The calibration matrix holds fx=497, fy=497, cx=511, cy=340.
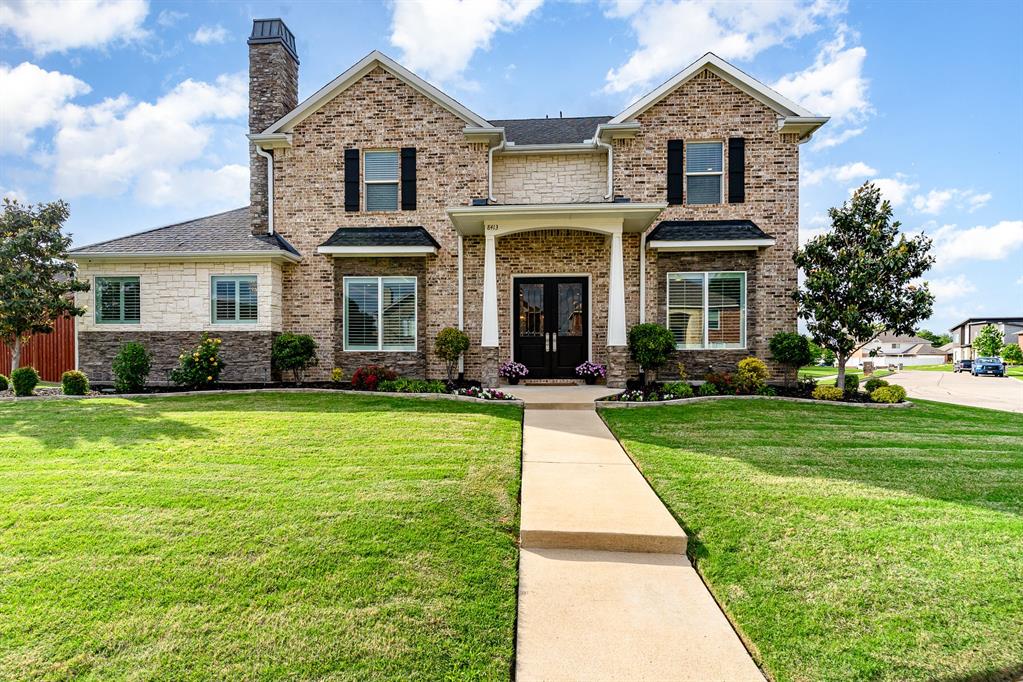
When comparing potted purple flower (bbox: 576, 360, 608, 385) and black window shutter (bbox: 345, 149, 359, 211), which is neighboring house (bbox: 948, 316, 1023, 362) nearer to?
potted purple flower (bbox: 576, 360, 608, 385)

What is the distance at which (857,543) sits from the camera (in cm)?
358

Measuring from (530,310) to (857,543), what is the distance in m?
9.49

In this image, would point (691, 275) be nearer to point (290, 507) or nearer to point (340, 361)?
point (340, 361)

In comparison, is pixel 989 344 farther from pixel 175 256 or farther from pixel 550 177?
pixel 175 256

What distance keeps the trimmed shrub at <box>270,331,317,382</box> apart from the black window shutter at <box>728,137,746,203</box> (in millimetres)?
10827

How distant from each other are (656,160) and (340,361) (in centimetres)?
944

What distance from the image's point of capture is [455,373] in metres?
12.4

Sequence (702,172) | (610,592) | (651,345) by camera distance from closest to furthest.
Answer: (610,592), (651,345), (702,172)

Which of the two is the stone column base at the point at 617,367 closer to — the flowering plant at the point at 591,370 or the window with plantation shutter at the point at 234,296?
the flowering plant at the point at 591,370

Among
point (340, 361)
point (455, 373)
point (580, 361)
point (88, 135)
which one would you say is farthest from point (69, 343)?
point (580, 361)

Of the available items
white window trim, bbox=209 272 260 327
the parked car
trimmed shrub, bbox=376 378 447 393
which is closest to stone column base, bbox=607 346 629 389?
trimmed shrub, bbox=376 378 447 393

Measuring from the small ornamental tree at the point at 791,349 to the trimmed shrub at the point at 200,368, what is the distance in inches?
506

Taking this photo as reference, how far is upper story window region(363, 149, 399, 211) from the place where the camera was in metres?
12.8

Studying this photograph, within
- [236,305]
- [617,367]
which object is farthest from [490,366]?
[236,305]
